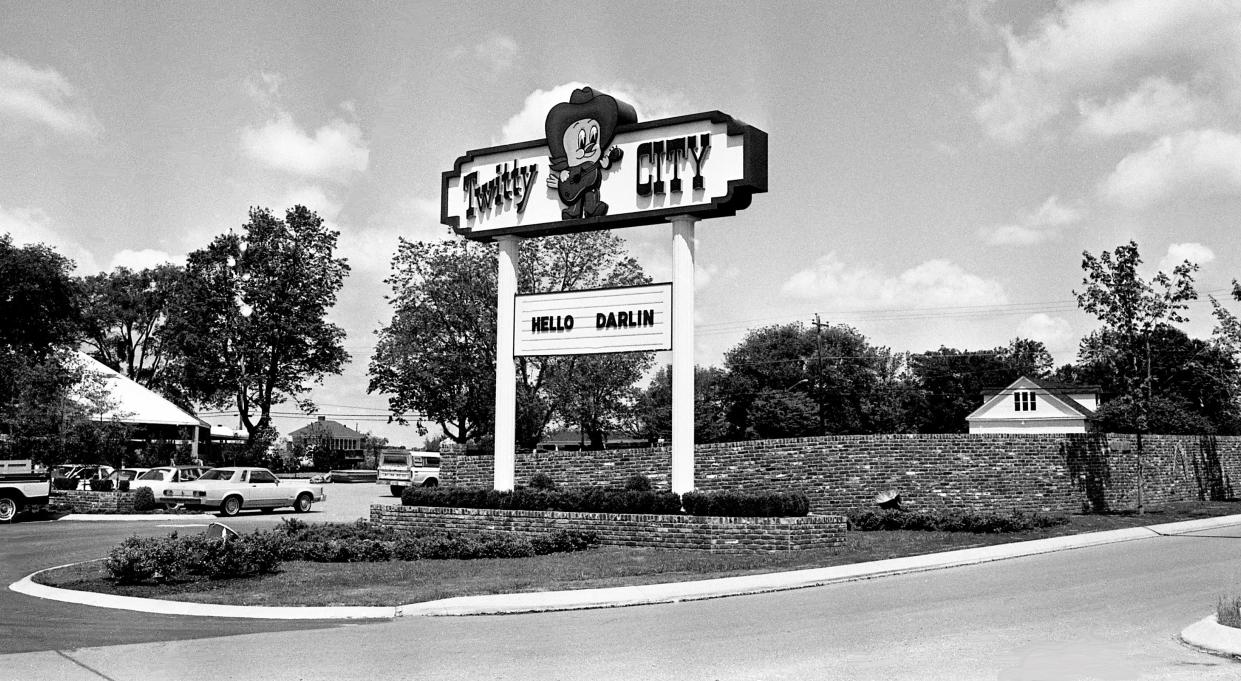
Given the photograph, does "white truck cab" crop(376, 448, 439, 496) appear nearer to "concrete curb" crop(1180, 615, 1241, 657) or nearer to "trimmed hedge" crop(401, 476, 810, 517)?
"trimmed hedge" crop(401, 476, 810, 517)

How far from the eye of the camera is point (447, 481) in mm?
30719

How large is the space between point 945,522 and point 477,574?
12.3 meters

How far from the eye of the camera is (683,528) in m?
21.2

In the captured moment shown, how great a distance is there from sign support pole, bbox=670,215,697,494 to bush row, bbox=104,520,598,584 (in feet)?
8.67

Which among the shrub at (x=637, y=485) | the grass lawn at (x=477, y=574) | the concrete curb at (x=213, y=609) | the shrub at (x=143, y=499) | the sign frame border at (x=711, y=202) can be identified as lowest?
the concrete curb at (x=213, y=609)

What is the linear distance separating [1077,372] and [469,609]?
11187 cm

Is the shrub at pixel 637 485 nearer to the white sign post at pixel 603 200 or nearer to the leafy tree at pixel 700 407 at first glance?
the white sign post at pixel 603 200

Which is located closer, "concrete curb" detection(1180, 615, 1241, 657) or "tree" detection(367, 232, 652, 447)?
"concrete curb" detection(1180, 615, 1241, 657)

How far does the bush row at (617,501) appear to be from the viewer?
20984 mm

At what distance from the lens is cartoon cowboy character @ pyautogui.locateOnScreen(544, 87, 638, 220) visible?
24578mm

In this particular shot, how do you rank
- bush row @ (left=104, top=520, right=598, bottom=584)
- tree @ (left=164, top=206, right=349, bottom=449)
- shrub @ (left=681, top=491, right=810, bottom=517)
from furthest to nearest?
tree @ (left=164, top=206, right=349, bottom=449) → shrub @ (left=681, top=491, right=810, bottom=517) → bush row @ (left=104, top=520, right=598, bottom=584)

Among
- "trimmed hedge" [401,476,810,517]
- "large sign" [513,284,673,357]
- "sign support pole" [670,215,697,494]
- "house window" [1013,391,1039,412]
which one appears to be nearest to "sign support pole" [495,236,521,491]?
"large sign" [513,284,673,357]

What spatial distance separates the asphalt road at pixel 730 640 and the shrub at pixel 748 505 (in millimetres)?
4980

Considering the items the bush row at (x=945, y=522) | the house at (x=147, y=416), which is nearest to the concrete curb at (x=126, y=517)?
the house at (x=147, y=416)
